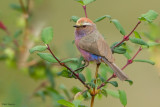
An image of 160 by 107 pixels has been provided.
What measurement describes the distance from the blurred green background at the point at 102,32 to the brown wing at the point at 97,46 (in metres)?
0.65

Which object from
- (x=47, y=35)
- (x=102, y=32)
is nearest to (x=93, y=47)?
(x=47, y=35)

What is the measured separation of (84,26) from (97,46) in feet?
0.39

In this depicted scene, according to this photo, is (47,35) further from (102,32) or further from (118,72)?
(102,32)

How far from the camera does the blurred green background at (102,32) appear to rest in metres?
2.81

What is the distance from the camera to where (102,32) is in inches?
169

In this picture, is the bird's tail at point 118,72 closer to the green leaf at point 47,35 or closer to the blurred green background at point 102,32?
the green leaf at point 47,35

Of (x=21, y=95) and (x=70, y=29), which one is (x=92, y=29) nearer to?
(x=21, y=95)

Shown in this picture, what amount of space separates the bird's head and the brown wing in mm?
49

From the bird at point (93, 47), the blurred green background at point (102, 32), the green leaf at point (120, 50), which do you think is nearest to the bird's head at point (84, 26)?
the bird at point (93, 47)

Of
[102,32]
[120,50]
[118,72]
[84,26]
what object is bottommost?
[102,32]

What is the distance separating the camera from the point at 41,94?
2.14m

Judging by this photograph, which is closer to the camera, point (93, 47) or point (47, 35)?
point (47, 35)

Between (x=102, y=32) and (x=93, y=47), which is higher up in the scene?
(x=93, y=47)

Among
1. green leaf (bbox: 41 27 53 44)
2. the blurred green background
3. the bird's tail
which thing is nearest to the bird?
the bird's tail
